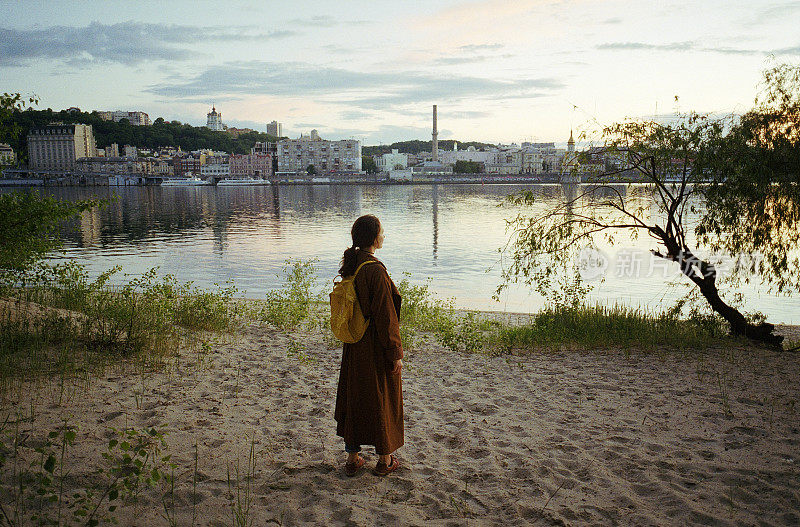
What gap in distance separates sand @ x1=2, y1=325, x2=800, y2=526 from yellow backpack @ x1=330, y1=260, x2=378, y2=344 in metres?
1.15

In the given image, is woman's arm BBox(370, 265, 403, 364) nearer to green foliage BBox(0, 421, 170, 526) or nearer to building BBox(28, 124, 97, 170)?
green foliage BBox(0, 421, 170, 526)

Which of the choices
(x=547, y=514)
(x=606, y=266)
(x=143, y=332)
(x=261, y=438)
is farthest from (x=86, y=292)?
(x=606, y=266)

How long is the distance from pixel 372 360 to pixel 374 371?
81 mm

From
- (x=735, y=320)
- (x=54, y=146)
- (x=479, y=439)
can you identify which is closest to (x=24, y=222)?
(x=479, y=439)

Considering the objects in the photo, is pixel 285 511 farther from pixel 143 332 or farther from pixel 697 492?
pixel 143 332

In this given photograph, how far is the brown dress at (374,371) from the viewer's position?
13.5ft

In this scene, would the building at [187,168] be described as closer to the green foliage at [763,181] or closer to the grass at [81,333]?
the grass at [81,333]

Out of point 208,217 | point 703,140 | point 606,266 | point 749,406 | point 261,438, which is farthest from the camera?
point 208,217

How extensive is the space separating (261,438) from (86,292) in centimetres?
594

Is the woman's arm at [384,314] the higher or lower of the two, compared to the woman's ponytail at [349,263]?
lower

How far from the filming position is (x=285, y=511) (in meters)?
3.84

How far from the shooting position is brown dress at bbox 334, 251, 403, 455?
13.5 ft

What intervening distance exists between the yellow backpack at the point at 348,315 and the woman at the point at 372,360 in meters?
0.04

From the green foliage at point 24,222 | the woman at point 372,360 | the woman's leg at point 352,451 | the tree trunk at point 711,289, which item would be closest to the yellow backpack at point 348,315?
the woman at point 372,360
